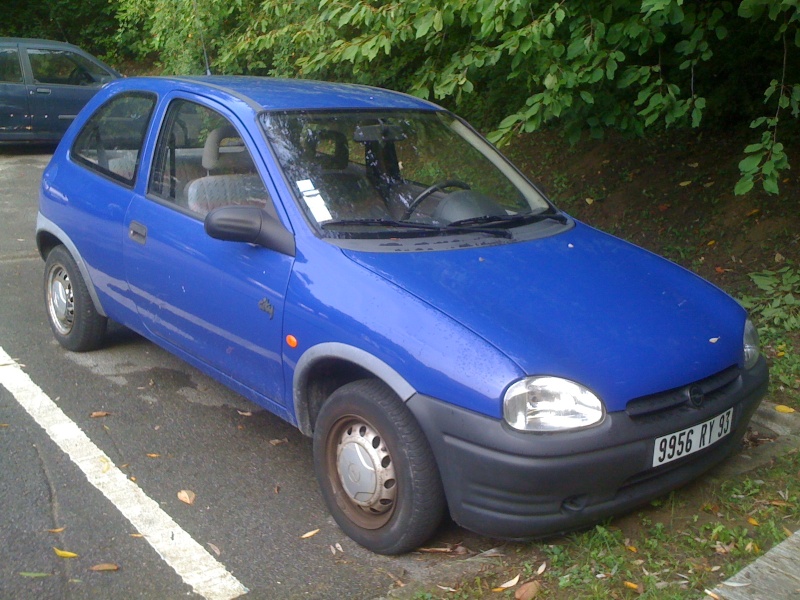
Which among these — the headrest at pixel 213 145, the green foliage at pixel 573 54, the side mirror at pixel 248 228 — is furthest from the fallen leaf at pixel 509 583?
the green foliage at pixel 573 54

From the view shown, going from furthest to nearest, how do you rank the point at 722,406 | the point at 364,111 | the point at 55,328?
the point at 55,328
the point at 364,111
the point at 722,406

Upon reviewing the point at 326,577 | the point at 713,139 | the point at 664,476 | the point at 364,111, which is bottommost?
the point at 326,577

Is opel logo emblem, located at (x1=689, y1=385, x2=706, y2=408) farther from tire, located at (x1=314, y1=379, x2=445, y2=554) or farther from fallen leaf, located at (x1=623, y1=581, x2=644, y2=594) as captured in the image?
tire, located at (x1=314, y1=379, x2=445, y2=554)

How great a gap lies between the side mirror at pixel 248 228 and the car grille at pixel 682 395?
1.58m

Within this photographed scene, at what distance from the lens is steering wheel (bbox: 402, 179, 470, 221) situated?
4297 mm

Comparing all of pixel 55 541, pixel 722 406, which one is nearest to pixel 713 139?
pixel 722 406

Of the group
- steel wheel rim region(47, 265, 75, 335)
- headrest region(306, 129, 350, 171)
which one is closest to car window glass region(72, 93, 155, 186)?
steel wheel rim region(47, 265, 75, 335)

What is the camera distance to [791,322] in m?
5.62

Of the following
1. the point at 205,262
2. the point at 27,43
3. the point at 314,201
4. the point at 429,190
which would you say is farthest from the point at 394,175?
the point at 27,43

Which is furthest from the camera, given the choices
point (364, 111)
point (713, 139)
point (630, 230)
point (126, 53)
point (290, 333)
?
point (126, 53)

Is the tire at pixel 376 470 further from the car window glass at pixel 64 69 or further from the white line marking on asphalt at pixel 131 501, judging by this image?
the car window glass at pixel 64 69

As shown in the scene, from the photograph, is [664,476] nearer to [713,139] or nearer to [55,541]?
[55,541]

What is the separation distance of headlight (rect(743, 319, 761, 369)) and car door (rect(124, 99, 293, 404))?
1.97 m

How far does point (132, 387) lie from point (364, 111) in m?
2.12
